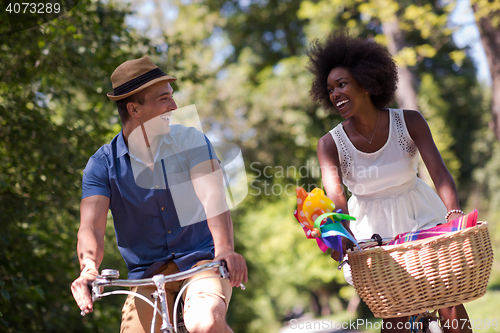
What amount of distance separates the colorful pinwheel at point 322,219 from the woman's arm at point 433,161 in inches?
30.4

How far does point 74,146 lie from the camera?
5.27 m

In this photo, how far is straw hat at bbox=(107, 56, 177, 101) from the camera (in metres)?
2.65

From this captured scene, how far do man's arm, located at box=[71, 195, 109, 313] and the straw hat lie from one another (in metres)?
0.62

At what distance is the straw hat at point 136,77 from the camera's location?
8.70ft

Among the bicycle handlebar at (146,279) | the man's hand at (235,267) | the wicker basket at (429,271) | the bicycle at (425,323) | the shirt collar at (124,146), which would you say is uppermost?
the shirt collar at (124,146)

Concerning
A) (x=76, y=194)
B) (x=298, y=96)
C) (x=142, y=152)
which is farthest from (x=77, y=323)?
(x=298, y=96)

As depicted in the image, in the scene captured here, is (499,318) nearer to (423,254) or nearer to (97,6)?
(423,254)

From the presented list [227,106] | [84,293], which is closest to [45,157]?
[84,293]

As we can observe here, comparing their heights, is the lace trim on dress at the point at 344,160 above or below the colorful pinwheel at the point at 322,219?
above

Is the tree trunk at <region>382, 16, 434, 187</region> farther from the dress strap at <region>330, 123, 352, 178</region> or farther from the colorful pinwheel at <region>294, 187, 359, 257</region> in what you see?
the colorful pinwheel at <region>294, 187, 359, 257</region>

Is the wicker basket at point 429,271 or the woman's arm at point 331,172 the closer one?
the wicker basket at point 429,271

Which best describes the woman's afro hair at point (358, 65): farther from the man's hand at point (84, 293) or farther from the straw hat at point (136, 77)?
the man's hand at point (84, 293)

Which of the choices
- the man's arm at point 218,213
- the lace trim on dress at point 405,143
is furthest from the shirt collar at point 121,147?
the lace trim on dress at point 405,143

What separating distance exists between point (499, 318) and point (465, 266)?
16.1 ft
